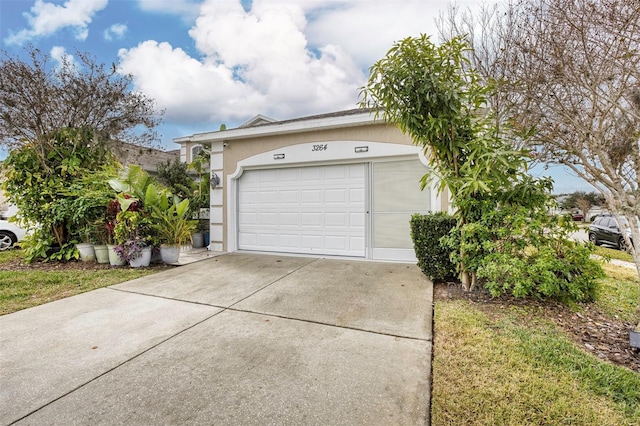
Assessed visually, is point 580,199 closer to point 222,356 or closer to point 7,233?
point 222,356

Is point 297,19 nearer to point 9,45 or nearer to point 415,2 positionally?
point 415,2

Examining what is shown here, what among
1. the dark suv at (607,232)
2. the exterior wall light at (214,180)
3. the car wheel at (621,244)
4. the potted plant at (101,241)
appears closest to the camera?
the potted plant at (101,241)

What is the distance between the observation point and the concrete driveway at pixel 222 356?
193 centimetres

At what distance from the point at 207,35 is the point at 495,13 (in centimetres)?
771

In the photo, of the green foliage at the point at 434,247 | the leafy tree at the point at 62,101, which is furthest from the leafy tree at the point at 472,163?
the leafy tree at the point at 62,101

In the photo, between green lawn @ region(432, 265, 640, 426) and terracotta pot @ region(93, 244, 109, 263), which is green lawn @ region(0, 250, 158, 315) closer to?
terracotta pot @ region(93, 244, 109, 263)

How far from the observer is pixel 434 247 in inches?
187

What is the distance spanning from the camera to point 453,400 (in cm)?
198

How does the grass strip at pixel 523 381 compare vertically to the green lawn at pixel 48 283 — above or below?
below

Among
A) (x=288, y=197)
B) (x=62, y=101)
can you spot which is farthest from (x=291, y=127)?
(x=62, y=101)

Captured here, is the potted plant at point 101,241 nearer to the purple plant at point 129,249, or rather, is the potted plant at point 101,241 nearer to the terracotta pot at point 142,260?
the purple plant at point 129,249

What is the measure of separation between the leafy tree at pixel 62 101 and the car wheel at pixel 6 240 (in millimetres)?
3600

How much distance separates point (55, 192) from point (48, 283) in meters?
2.46

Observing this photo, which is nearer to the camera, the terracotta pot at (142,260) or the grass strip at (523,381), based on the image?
the grass strip at (523,381)
